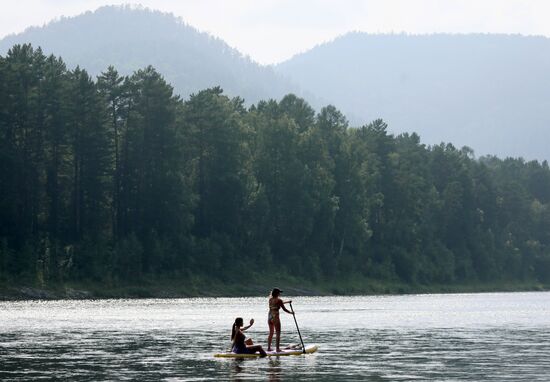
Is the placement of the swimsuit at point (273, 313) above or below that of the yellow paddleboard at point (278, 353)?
above

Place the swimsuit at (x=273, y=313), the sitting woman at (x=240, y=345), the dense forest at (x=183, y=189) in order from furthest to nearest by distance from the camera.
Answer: the dense forest at (x=183, y=189)
the swimsuit at (x=273, y=313)
the sitting woman at (x=240, y=345)

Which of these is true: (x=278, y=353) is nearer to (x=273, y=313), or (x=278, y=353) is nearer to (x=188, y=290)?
(x=273, y=313)

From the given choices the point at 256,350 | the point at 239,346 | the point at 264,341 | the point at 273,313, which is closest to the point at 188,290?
the point at 264,341

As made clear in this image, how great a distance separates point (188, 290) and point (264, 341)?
221 ft

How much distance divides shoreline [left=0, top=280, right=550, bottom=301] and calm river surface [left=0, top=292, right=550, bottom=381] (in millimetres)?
19615

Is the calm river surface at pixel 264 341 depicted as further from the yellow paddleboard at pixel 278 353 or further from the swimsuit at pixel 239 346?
the swimsuit at pixel 239 346

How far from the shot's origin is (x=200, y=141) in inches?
5497

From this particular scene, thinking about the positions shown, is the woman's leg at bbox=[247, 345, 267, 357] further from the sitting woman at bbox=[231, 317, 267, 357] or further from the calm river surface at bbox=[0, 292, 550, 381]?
the calm river surface at bbox=[0, 292, 550, 381]

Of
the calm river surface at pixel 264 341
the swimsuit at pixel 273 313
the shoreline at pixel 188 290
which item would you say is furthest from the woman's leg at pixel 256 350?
the shoreline at pixel 188 290

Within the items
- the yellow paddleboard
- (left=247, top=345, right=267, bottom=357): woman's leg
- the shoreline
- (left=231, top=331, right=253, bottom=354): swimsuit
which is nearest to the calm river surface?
the yellow paddleboard

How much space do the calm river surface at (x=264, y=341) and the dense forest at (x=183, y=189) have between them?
32.9 metres

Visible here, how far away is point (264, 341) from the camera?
5359 cm

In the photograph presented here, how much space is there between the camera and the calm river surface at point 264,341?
3688 cm

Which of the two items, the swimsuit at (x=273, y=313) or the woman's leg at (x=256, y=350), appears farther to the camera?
the swimsuit at (x=273, y=313)
